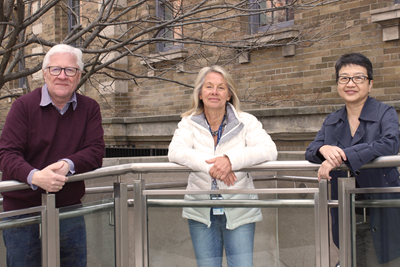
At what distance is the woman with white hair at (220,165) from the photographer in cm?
238

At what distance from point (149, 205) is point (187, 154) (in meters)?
0.39

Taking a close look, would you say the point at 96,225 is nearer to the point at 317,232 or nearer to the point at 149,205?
the point at 149,205

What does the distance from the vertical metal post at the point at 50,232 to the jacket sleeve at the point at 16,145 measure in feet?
0.60

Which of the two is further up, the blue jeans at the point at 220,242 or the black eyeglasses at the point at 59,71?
the black eyeglasses at the point at 59,71

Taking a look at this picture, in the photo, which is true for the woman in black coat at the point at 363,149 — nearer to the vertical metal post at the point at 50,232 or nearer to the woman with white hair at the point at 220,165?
the woman with white hair at the point at 220,165

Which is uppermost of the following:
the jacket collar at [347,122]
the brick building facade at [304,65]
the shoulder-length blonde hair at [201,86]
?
the brick building facade at [304,65]

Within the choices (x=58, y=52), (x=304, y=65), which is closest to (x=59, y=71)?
(x=58, y=52)

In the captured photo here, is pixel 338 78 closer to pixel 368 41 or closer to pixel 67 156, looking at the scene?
pixel 67 156

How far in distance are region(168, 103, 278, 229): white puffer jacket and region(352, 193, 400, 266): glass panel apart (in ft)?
1.80

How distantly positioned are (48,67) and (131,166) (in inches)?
29.7

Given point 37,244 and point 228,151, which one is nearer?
point 37,244

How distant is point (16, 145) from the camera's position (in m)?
2.23

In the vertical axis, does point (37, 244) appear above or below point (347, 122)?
below

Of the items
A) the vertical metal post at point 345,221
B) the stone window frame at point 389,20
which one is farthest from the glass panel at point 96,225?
the stone window frame at point 389,20
